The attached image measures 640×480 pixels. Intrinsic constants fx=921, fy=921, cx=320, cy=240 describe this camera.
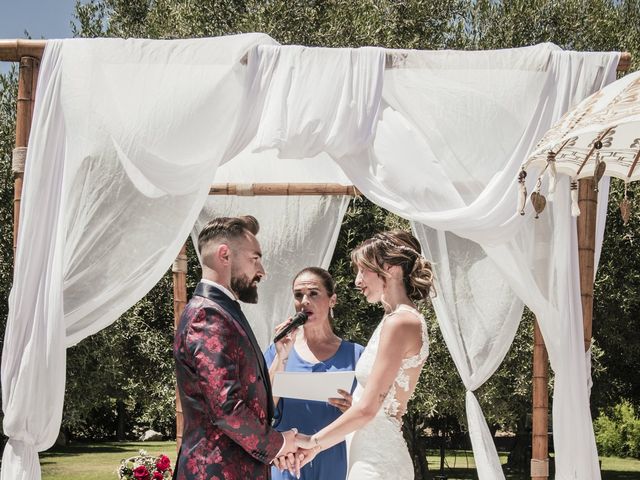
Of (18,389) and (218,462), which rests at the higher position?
(18,389)

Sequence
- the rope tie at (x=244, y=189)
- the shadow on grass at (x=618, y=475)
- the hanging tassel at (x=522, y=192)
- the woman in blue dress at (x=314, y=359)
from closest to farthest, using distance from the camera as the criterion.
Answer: the hanging tassel at (x=522, y=192) < the woman in blue dress at (x=314, y=359) < the rope tie at (x=244, y=189) < the shadow on grass at (x=618, y=475)

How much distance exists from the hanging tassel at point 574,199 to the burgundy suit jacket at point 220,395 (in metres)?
1.69

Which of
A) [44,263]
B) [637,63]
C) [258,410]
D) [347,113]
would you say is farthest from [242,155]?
[637,63]

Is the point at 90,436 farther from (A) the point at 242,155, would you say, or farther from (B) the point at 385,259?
(B) the point at 385,259

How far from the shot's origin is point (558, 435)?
14.1 feet

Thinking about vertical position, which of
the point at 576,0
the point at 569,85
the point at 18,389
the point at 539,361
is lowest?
the point at 18,389

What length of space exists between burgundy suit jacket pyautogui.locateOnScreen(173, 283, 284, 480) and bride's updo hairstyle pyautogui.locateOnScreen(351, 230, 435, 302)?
71 centimetres

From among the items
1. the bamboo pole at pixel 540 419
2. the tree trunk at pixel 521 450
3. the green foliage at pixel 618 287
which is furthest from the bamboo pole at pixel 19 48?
the tree trunk at pixel 521 450

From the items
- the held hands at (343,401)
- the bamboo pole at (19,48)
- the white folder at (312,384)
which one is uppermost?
the bamboo pole at (19,48)

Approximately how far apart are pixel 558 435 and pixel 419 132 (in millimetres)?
1568

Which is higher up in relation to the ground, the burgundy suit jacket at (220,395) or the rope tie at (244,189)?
the rope tie at (244,189)

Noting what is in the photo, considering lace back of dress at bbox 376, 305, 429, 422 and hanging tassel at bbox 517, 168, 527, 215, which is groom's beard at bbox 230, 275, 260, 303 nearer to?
lace back of dress at bbox 376, 305, 429, 422

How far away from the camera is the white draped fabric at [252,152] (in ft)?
13.2

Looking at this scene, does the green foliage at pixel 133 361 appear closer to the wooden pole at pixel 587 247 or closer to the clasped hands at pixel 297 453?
the wooden pole at pixel 587 247
